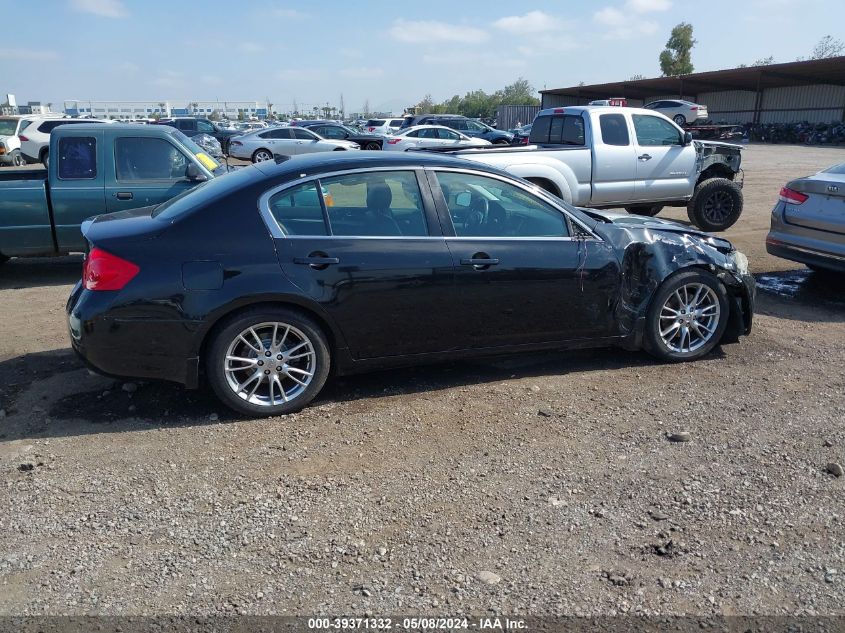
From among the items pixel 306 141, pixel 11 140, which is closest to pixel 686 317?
pixel 306 141

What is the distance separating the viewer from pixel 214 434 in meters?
4.30

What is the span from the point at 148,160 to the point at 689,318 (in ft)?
21.0

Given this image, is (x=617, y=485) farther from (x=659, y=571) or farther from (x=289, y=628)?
(x=289, y=628)

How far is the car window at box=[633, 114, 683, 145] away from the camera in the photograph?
35.1 feet

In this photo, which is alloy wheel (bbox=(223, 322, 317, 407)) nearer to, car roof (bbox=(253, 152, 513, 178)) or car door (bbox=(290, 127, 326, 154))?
car roof (bbox=(253, 152, 513, 178))

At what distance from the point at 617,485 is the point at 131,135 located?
714 cm

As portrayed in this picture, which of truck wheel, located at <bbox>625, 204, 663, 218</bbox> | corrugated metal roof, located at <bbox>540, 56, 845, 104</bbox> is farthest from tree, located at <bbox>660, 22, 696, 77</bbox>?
truck wheel, located at <bbox>625, 204, 663, 218</bbox>

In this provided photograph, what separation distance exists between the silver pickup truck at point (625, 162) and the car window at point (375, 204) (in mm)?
4873

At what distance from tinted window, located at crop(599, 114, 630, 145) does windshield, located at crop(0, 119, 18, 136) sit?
23171 mm

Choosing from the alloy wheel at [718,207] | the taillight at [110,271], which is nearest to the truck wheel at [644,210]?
the alloy wheel at [718,207]

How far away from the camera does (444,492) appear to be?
11.9ft

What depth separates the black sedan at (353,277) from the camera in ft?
14.1

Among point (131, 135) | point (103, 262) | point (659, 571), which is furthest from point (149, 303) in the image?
point (131, 135)

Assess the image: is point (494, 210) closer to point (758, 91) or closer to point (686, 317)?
point (686, 317)
